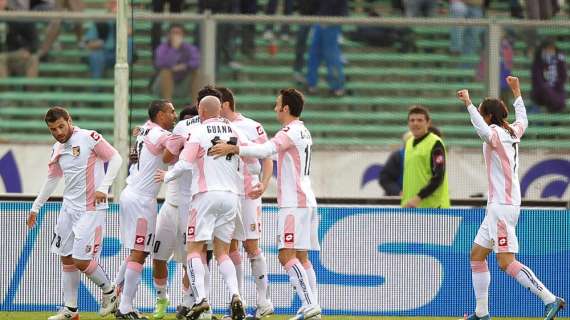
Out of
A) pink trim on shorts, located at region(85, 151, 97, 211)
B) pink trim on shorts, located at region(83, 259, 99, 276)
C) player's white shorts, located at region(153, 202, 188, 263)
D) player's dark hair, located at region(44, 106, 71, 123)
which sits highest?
player's dark hair, located at region(44, 106, 71, 123)

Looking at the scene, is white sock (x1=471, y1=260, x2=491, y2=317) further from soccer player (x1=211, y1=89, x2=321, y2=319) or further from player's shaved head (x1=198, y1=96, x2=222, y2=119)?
player's shaved head (x1=198, y1=96, x2=222, y2=119)

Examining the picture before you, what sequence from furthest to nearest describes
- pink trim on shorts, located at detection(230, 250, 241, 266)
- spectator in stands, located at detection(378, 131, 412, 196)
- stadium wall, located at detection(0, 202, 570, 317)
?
spectator in stands, located at detection(378, 131, 412, 196), stadium wall, located at detection(0, 202, 570, 317), pink trim on shorts, located at detection(230, 250, 241, 266)

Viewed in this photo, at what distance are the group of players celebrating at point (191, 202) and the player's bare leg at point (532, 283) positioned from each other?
1.89 metres

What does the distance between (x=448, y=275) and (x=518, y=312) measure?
0.87 metres

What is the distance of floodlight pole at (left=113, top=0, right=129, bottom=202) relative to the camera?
15.3 m

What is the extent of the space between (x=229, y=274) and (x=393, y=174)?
5778 mm

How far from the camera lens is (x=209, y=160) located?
42.2 feet

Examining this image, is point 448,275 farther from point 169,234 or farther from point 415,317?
point 169,234

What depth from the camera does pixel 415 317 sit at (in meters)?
14.7

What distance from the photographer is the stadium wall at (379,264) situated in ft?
48.6

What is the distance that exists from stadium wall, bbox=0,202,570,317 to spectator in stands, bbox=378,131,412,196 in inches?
125

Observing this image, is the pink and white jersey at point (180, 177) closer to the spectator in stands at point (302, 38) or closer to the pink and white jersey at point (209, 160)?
the pink and white jersey at point (209, 160)

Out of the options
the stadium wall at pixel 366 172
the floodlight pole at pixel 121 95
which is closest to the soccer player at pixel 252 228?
the floodlight pole at pixel 121 95

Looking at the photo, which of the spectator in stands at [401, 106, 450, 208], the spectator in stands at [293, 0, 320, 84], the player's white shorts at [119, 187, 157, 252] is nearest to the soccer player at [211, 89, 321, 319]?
the player's white shorts at [119, 187, 157, 252]
